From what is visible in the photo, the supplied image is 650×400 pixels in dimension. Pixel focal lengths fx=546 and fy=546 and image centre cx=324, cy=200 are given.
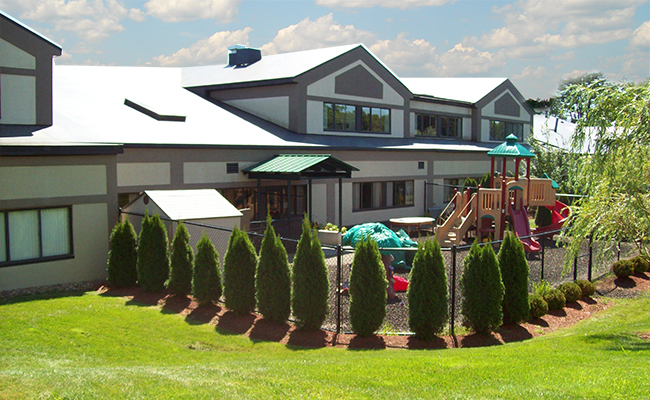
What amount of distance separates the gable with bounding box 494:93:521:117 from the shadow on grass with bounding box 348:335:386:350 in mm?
32563

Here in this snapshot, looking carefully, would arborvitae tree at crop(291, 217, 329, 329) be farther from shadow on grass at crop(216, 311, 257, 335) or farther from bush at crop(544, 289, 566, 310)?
bush at crop(544, 289, 566, 310)

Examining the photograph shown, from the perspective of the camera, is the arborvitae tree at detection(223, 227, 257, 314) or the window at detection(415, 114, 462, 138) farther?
the window at detection(415, 114, 462, 138)

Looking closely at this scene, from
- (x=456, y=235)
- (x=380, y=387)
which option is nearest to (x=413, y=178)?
(x=456, y=235)

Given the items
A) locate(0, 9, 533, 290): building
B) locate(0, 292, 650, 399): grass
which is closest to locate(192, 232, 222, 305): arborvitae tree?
locate(0, 292, 650, 399): grass

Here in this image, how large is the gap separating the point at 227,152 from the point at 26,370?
13.9 metres

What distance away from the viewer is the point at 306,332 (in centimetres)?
1109

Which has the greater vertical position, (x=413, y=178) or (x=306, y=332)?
(x=413, y=178)

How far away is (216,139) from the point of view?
21125mm

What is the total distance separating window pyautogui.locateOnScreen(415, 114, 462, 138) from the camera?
34169 mm

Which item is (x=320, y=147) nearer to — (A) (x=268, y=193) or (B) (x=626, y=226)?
(A) (x=268, y=193)

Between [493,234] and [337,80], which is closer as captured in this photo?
[493,234]

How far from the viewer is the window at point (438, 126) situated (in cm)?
3417

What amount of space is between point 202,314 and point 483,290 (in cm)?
606

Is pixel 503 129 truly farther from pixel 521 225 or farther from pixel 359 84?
pixel 521 225
